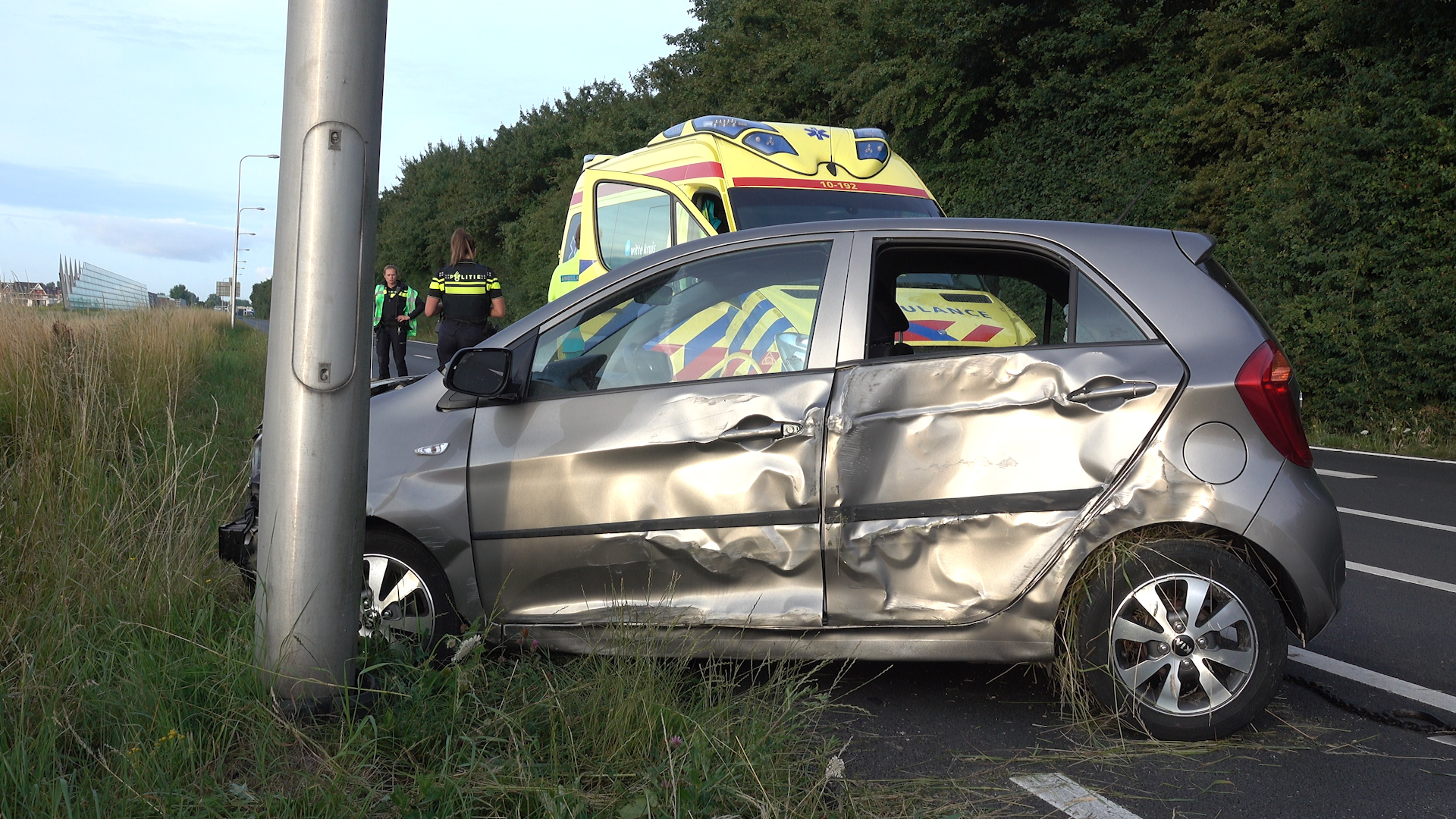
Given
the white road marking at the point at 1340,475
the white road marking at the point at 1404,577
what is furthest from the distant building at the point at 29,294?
the white road marking at the point at 1340,475

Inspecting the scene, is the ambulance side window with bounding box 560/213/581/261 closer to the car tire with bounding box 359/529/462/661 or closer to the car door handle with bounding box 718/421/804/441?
the car tire with bounding box 359/529/462/661

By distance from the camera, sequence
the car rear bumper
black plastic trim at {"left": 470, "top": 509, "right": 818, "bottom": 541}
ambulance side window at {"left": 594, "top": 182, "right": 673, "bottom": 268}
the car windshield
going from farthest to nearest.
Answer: ambulance side window at {"left": 594, "top": 182, "right": 673, "bottom": 268}, the car windshield, black plastic trim at {"left": 470, "top": 509, "right": 818, "bottom": 541}, the car rear bumper

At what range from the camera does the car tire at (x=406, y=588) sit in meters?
3.68

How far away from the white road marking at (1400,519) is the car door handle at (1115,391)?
5.05m

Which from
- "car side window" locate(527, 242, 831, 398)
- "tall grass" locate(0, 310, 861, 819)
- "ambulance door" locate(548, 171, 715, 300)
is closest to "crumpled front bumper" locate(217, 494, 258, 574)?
"tall grass" locate(0, 310, 861, 819)

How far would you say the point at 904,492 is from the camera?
3494 mm

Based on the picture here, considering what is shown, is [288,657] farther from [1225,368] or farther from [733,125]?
[733,125]

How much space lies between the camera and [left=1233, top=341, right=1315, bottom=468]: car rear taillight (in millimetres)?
3412

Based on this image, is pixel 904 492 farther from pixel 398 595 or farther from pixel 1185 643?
pixel 398 595

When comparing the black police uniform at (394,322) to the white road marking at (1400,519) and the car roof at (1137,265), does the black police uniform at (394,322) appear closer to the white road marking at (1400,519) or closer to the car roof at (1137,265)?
the white road marking at (1400,519)

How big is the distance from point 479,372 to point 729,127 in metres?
5.32

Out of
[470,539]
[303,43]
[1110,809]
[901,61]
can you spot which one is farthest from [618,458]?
[901,61]

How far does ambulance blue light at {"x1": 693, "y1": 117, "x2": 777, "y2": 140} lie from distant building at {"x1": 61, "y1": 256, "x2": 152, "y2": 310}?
5.33 meters

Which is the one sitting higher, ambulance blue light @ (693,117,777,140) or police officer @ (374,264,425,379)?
ambulance blue light @ (693,117,777,140)
